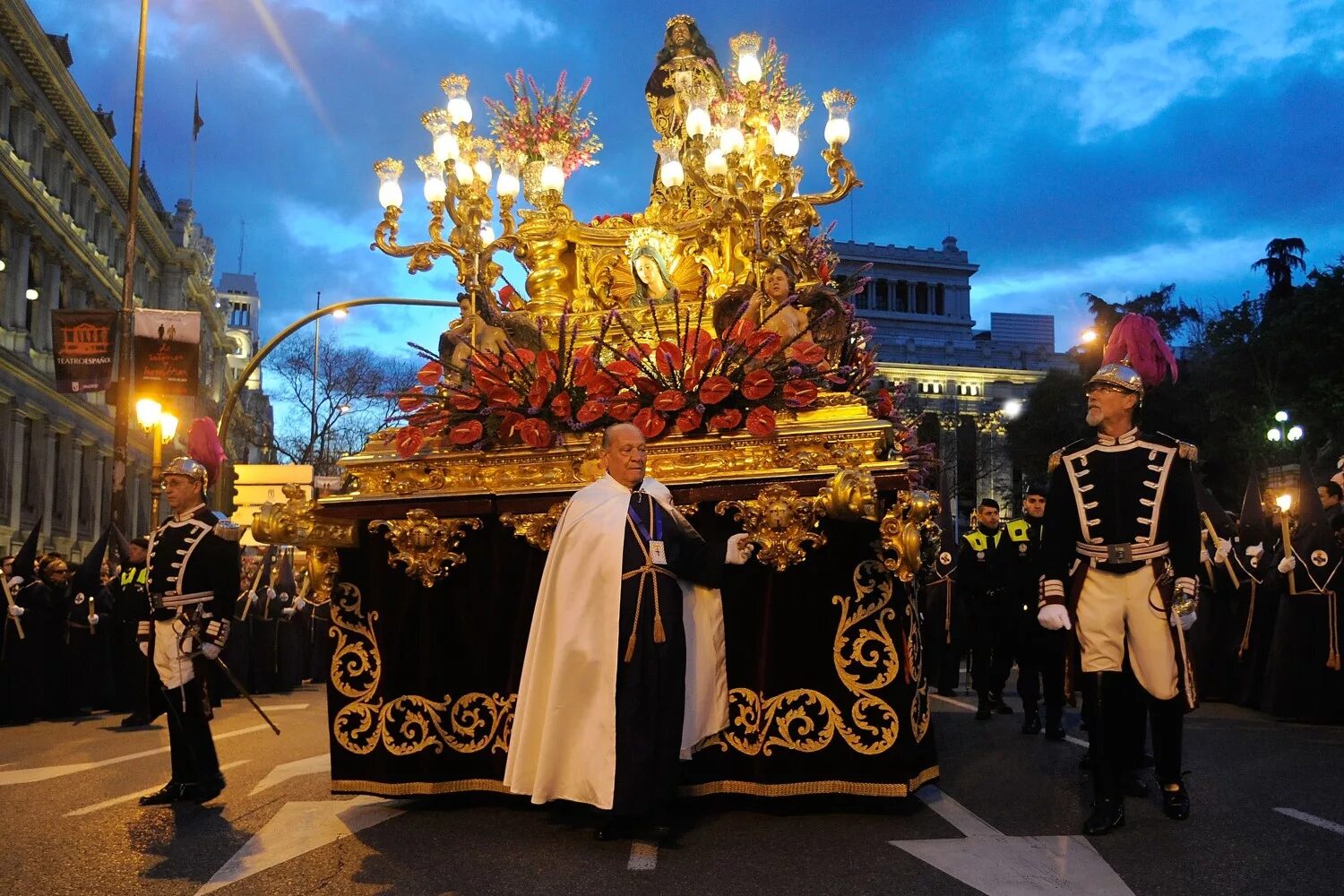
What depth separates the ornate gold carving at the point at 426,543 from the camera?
610 cm

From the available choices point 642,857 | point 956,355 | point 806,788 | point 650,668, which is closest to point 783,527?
point 650,668

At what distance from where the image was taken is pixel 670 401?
6078 millimetres

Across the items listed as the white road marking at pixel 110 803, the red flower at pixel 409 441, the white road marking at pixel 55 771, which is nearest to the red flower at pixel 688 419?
the red flower at pixel 409 441

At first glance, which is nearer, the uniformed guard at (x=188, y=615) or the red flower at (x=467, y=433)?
the red flower at (x=467, y=433)

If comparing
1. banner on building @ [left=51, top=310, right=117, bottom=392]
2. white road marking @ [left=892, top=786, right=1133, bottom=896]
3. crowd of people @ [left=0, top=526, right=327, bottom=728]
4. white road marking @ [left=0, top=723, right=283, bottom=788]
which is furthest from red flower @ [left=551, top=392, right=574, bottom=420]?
banner on building @ [left=51, top=310, right=117, bottom=392]

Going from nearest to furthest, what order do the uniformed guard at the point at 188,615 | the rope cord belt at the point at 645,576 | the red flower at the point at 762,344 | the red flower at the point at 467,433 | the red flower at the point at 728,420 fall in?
the rope cord belt at the point at 645,576, the red flower at the point at 728,420, the red flower at the point at 762,344, the red flower at the point at 467,433, the uniformed guard at the point at 188,615

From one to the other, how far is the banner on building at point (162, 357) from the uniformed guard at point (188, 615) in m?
12.1

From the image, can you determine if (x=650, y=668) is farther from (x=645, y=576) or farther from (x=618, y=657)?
(x=645, y=576)

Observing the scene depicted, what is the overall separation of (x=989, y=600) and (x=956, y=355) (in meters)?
65.4

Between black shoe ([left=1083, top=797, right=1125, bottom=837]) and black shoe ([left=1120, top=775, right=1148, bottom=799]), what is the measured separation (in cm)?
102

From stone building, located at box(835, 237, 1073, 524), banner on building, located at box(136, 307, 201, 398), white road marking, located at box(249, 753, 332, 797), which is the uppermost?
stone building, located at box(835, 237, 1073, 524)

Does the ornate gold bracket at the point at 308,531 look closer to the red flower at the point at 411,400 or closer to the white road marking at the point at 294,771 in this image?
the red flower at the point at 411,400

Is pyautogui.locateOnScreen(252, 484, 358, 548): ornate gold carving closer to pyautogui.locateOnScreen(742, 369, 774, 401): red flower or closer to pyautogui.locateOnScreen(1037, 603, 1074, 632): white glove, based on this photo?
pyautogui.locateOnScreen(742, 369, 774, 401): red flower

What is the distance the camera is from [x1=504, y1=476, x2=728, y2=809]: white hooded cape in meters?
5.32
